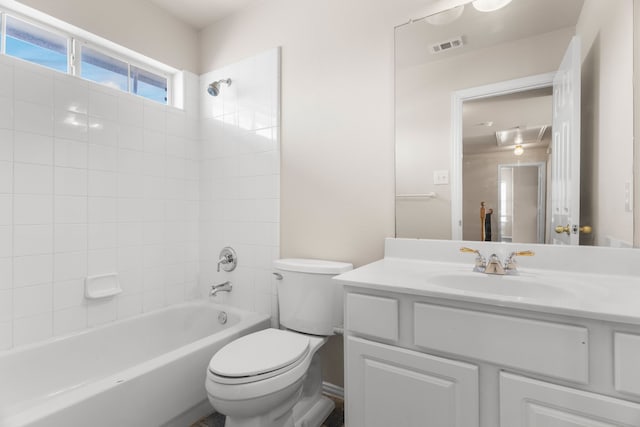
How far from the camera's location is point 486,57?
146 centimetres

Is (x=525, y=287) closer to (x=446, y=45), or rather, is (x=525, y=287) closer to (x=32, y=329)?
(x=446, y=45)

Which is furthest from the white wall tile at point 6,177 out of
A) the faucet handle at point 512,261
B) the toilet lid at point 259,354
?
the faucet handle at point 512,261

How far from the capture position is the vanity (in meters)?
0.82

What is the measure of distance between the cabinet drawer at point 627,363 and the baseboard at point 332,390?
4.24 feet

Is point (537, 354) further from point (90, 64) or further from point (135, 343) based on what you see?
point (90, 64)

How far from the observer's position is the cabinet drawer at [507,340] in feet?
2.77

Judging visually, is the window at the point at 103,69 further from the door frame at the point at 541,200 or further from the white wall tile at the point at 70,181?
the door frame at the point at 541,200

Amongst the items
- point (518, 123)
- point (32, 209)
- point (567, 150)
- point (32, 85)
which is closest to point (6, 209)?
point (32, 209)

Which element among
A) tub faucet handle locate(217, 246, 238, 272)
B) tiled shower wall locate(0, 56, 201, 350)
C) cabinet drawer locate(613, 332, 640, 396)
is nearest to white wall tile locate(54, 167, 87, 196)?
tiled shower wall locate(0, 56, 201, 350)

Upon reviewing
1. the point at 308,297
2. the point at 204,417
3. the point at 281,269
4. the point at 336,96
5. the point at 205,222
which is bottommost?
the point at 204,417

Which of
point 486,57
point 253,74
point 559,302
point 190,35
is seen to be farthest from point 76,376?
point 486,57

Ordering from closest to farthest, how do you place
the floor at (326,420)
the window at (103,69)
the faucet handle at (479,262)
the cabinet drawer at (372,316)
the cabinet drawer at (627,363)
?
the cabinet drawer at (627,363)
the cabinet drawer at (372,316)
the faucet handle at (479,262)
the floor at (326,420)
the window at (103,69)

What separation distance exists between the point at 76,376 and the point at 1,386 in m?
0.30

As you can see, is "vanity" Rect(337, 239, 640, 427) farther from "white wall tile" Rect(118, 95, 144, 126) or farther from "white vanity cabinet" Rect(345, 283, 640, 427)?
"white wall tile" Rect(118, 95, 144, 126)
